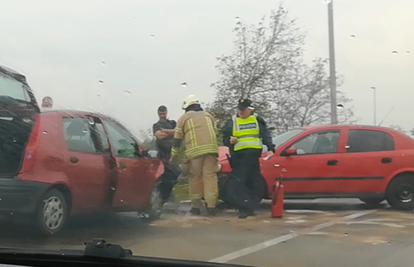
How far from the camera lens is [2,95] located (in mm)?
5117

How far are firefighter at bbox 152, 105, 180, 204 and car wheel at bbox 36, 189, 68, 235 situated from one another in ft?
2.91

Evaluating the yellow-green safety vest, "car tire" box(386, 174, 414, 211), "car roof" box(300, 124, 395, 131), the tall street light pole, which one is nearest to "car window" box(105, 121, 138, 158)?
the yellow-green safety vest

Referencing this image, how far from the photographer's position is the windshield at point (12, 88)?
199 inches

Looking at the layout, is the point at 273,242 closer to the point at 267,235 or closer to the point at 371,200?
the point at 267,235

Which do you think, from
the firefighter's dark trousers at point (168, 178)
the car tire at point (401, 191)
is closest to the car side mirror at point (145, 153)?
the firefighter's dark trousers at point (168, 178)

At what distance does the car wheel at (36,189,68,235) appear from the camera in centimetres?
514

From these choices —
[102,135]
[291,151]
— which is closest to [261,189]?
[291,151]

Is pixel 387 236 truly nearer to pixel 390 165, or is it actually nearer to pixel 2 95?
pixel 390 165

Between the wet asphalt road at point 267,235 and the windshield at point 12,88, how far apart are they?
1074 mm

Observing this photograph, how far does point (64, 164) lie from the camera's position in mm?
5406

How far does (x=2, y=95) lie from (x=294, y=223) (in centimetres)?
275

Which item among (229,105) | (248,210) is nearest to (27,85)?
(229,105)

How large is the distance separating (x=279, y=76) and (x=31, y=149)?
2.29m

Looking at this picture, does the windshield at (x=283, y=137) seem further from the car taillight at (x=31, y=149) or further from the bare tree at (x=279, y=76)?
the car taillight at (x=31, y=149)
